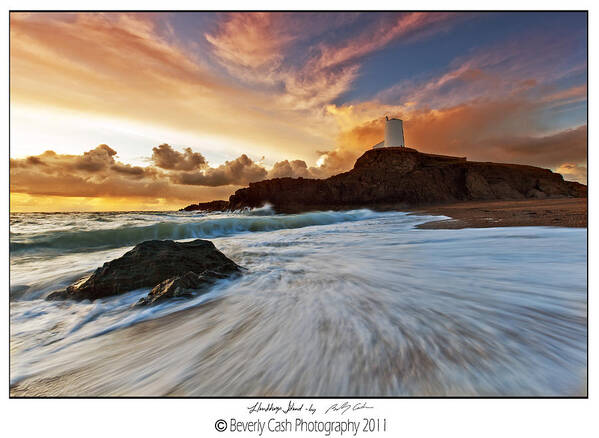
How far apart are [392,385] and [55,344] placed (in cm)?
206

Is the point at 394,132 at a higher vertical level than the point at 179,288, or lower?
higher

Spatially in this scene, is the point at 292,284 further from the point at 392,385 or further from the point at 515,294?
the point at 515,294

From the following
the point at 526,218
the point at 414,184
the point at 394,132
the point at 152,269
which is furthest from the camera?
the point at 394,132

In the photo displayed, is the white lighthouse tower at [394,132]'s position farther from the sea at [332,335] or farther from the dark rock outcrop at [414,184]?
the sea at [332,335]

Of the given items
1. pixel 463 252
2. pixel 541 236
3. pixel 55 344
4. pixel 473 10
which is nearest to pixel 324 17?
pixel 473 10

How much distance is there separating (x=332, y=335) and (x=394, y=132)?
111ft

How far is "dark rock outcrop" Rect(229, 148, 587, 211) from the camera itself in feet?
83.4

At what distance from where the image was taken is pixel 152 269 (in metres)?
2.48

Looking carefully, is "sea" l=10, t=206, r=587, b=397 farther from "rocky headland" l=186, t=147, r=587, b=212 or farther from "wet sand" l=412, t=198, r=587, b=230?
"rocky headland" l=186, t=147, r=587, b=212

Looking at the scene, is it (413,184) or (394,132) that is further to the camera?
(394,132)
